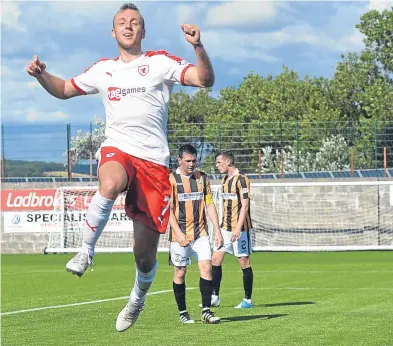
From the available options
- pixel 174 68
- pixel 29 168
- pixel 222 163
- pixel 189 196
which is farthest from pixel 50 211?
pixel 174 68

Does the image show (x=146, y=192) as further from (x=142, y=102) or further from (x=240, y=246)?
(x=240, y=246)

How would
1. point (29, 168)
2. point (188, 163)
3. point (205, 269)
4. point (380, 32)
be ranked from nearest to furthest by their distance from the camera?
1. point (205, 269)
2. point (188, 163)
3. point (29, 168)
4. point (380, 32)

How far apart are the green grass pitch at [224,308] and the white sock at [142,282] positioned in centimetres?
253

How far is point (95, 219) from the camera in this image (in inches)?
350

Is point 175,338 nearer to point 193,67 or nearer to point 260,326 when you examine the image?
point 260,326

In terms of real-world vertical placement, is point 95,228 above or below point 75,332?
above

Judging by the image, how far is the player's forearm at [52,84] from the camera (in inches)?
378

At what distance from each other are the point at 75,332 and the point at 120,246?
20513 mm

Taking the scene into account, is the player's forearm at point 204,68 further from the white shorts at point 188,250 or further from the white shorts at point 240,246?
the white shorts at point 240,246

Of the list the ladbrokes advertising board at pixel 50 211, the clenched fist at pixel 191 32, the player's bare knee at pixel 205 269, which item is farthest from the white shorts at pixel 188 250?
the ladbrokes advertising board at pixel 50 211

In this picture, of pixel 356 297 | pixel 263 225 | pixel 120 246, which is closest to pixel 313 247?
pixel 263 225

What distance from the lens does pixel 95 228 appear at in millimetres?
8883

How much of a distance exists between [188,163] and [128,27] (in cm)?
616

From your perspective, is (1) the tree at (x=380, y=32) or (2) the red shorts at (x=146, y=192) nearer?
(2) the red shorts at (x=146, y=192)
